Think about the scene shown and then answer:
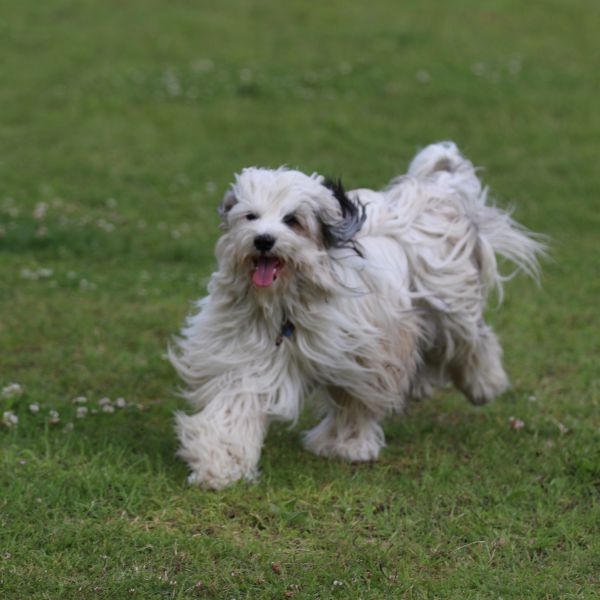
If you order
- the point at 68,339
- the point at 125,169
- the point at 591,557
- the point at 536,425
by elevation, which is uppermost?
the point at 591,557

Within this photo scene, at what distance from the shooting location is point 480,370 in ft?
20.8

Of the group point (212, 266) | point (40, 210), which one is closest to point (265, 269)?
point (212, 266)

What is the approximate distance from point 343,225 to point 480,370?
158 cm

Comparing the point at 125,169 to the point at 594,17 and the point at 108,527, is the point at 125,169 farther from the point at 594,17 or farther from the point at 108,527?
the point at 594,17

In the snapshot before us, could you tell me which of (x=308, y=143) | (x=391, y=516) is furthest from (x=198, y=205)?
(x=391, y=516)

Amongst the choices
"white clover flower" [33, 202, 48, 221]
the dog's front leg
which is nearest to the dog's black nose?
the dog's front leg

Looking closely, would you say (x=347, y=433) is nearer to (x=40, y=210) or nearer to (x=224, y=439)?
(x=224, y=439)

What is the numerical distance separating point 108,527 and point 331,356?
131 centimetres

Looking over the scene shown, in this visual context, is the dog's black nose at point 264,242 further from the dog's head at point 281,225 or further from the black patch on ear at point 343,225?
the black patch on ear at point 343,225

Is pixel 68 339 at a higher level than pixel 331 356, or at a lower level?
lower

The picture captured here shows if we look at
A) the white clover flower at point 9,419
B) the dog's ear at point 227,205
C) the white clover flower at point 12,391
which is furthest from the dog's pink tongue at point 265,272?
the white clover flower at point 12,391

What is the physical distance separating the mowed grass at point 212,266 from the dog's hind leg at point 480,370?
0.13 meters

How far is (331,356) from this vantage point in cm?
533

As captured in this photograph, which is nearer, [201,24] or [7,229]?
[7,229]
